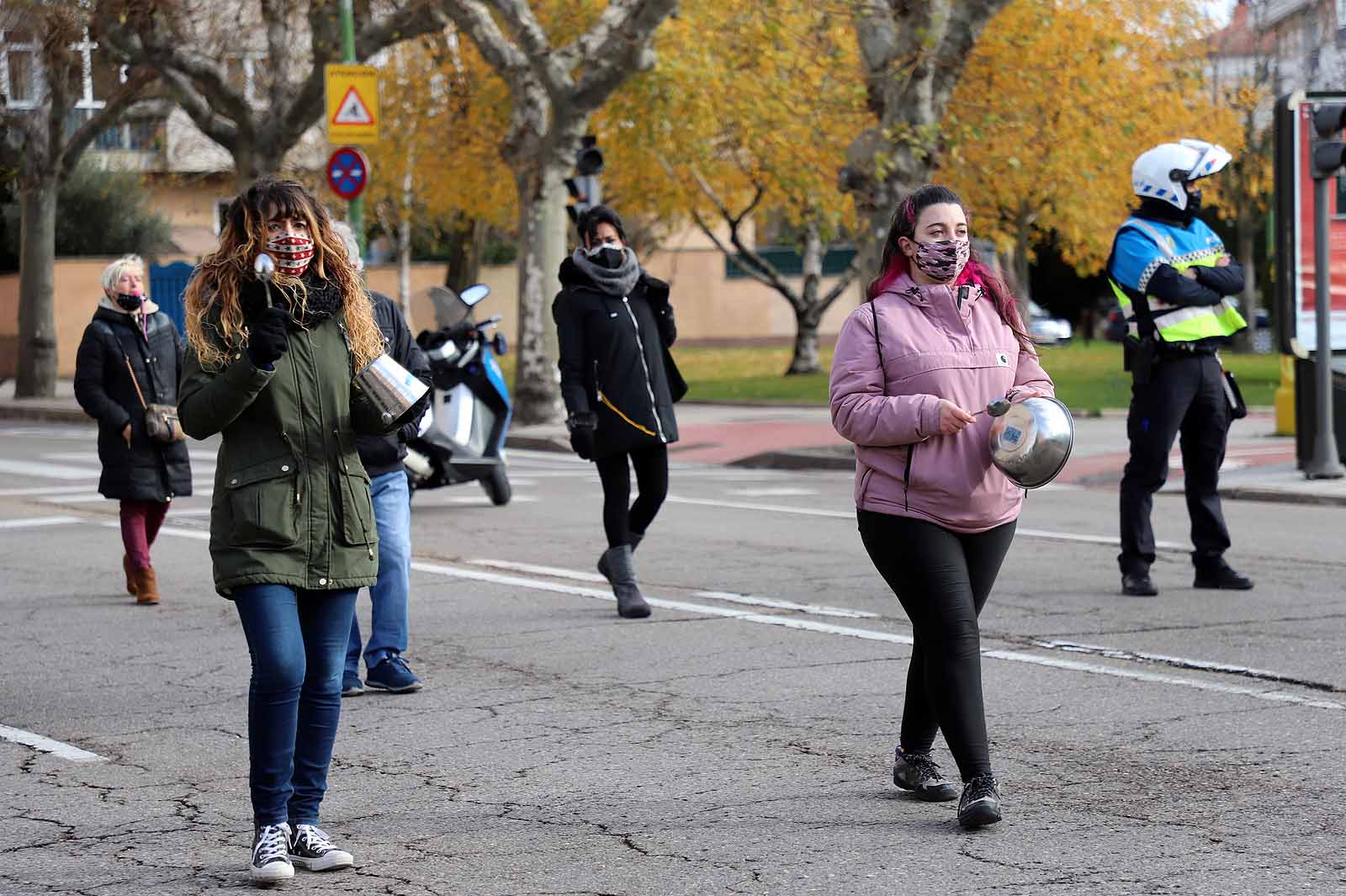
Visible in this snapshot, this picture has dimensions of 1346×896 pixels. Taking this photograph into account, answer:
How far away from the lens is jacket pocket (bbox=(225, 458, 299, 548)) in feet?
15.5

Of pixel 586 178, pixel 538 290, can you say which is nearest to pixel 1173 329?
pixel 586 178

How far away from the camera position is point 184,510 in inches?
558

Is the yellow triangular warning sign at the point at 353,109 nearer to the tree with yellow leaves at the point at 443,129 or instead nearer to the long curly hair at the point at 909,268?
the tree with yellow leaves at the point at 443,129

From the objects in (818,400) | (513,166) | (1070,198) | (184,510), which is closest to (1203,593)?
(184,510)

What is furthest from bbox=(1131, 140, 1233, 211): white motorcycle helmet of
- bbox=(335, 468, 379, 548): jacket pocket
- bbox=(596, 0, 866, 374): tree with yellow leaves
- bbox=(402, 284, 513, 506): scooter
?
bbox=(596, 0, 866, 374): tree with yellow leaves

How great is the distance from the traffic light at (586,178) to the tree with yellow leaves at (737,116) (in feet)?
14.4

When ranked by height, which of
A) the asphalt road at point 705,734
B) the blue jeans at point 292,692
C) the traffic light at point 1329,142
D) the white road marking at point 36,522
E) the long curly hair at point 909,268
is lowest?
the white road marking at point 36,522

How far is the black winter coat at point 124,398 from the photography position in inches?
373

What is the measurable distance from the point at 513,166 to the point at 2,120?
1089cm

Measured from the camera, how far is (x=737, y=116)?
29.1 m

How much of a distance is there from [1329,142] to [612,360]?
25.3 feet

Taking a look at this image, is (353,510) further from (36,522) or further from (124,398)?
(36,522)

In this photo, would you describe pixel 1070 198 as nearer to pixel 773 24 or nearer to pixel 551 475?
pixel 773 24

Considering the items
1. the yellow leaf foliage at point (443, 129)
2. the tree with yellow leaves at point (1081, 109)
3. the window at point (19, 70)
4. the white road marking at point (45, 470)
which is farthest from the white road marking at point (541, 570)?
the yellow leaf foliage at point (443, 129)
